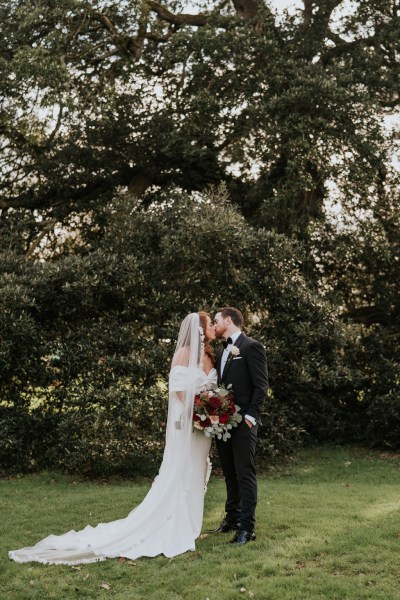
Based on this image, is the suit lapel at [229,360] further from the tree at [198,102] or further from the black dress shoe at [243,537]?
the tree at [198,102]

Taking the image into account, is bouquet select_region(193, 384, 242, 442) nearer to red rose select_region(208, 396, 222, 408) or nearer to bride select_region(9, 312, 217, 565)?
red rose select_region(208, 396, 222, 408)

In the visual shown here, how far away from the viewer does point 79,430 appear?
12.5 m

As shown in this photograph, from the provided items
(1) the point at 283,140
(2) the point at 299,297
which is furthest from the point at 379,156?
(2) the point at 299,297

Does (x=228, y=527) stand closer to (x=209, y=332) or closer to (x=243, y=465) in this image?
(x=243, y=465)

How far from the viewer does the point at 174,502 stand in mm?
7625

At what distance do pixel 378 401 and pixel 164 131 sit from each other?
27.0 feet

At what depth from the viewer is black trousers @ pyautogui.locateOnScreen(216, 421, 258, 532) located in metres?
7.49

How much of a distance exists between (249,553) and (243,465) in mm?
926

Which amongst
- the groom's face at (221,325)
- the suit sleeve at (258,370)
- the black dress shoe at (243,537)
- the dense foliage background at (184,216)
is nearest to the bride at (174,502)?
the groom's face at (221,325)

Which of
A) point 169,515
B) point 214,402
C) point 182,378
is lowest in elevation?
point 169,515

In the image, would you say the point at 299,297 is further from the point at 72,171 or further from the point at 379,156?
the point at 72,171

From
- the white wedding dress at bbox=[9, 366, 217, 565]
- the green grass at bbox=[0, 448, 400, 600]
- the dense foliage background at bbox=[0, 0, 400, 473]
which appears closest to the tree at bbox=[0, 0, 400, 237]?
the dense foliage background at bbox=[0, 0, 400, 473]

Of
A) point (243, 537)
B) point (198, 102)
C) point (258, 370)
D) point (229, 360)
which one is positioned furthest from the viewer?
point (198, 102)

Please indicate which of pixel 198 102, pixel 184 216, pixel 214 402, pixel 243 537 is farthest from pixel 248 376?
pixel 198 102
